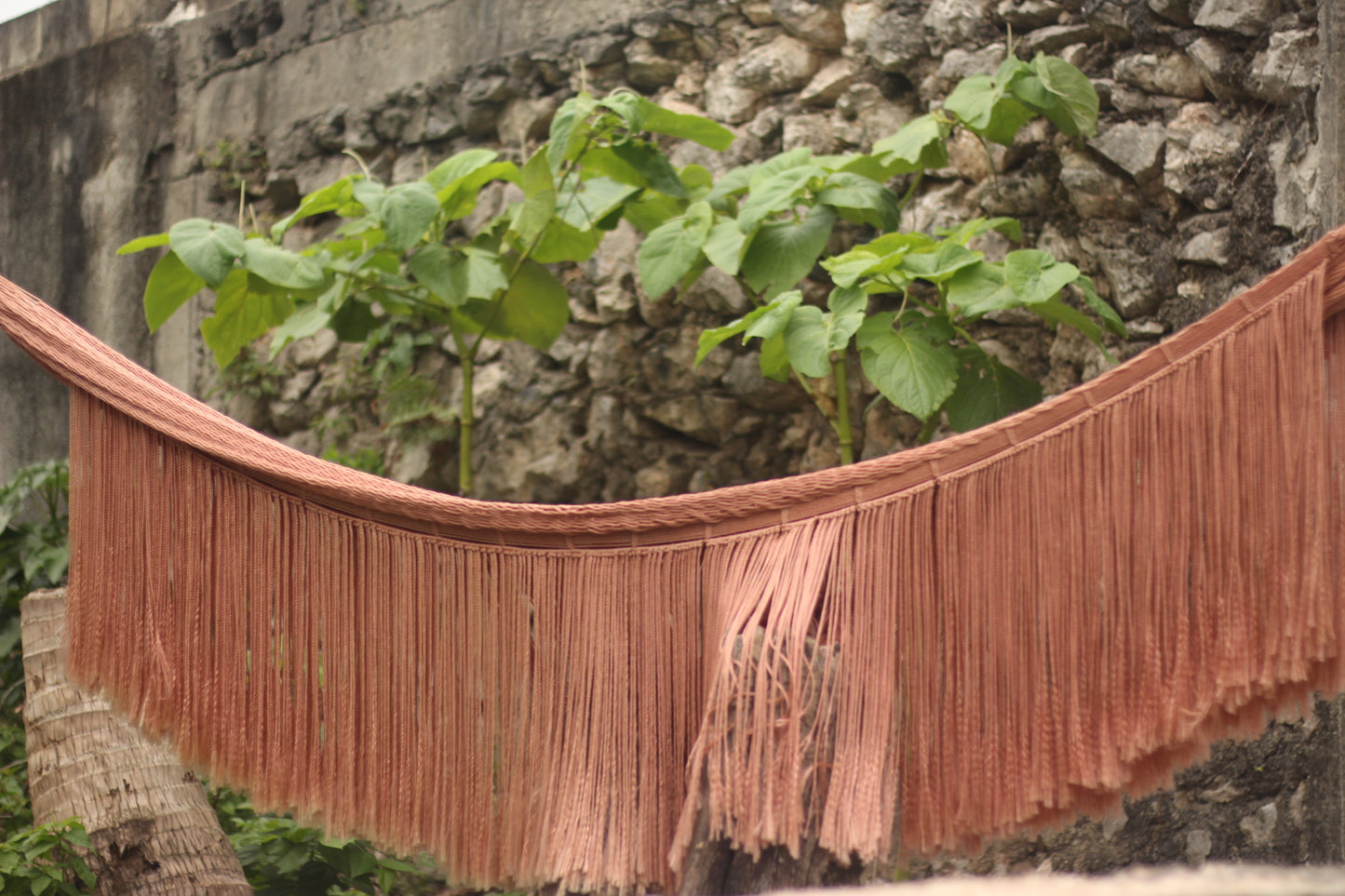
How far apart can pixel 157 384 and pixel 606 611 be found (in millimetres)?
555

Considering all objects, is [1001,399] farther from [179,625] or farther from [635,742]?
[179,625]

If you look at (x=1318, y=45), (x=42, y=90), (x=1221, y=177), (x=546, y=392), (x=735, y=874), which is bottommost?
(x=735, y=874)

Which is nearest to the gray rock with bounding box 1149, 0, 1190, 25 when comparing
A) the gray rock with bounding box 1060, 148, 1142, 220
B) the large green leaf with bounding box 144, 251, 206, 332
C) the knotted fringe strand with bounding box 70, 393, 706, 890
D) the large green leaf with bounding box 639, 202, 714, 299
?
the gray rock with bounding box 1060, 148, 1142, 220

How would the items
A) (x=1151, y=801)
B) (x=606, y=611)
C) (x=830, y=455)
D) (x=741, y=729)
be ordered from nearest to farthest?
(x=741, y=729)
(x=606, y=611)
(x=1151, y=801)
(x=830, y=455)

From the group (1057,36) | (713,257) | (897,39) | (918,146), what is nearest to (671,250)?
(713,257)

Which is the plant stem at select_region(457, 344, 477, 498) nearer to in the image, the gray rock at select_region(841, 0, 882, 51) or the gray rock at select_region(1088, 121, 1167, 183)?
the gray rock at select_region(841, 0, 882, 51)

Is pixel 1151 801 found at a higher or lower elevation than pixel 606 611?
lower

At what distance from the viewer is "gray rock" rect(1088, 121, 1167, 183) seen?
184cm

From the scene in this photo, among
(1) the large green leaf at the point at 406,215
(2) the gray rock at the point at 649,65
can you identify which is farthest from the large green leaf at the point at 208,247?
(2) the gray rock at the point at 649,65

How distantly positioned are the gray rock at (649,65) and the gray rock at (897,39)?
48cm

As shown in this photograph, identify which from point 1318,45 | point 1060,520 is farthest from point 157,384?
point 1318,45

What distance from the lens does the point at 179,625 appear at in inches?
45.7

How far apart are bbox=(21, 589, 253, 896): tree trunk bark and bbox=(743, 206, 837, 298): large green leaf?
1.19 m

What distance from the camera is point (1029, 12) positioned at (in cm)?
201
